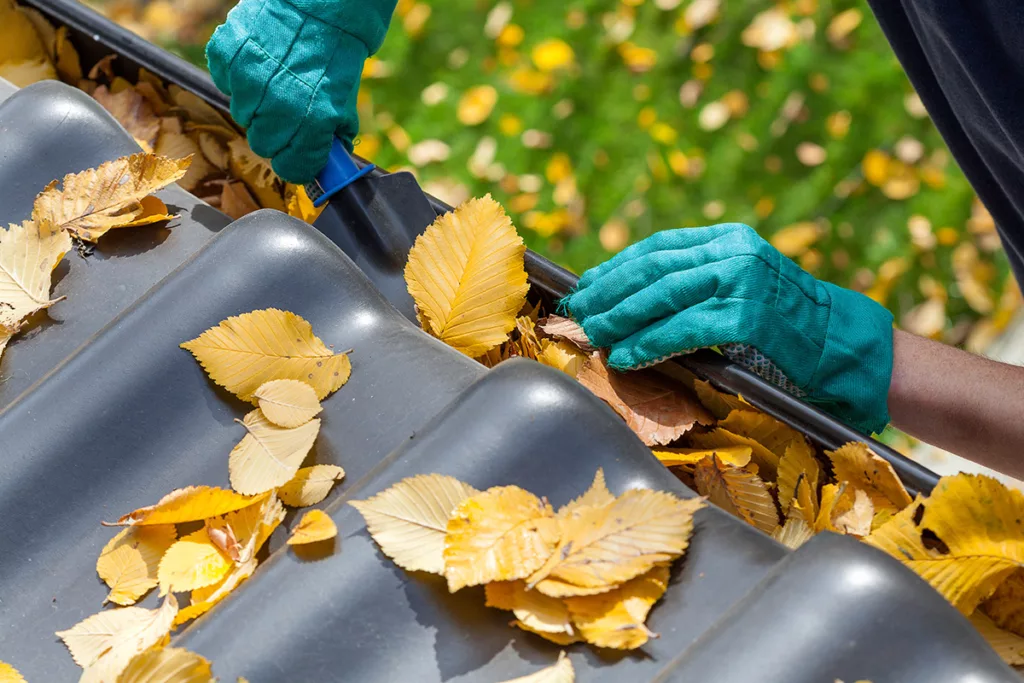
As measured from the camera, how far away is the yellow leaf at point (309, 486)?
100cm

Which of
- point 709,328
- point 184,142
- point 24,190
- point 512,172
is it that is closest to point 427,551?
point 709,328

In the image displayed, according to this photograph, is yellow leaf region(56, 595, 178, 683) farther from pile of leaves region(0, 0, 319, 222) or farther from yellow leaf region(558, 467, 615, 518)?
pile of leaves region(0, 0, 319, 222)

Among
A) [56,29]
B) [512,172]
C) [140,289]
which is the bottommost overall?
[512,172]

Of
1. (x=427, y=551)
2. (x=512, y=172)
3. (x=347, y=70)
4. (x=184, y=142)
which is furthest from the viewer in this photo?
(x=512, y=172)

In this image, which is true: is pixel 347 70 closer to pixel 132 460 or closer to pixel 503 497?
pixel 132 460

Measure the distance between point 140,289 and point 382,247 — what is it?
328 millimetres

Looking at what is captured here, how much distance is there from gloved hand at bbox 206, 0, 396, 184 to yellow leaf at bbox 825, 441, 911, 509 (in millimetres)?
848

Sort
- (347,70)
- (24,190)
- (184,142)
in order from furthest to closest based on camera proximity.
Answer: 1. (184,142)
2. (347,70)
3. (24,190)

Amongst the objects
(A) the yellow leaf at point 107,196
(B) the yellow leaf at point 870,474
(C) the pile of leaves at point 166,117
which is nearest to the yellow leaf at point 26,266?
(A) the yellow leaf at point 107,196

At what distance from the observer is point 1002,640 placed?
96 cm

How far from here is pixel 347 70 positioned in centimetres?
149

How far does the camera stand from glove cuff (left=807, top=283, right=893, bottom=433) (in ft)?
4.21

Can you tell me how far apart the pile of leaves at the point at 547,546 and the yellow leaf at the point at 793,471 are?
0.81 feet

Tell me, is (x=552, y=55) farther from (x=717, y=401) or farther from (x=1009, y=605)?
(x=1009, y=605)
